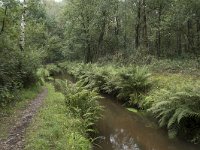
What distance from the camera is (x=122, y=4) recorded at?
4238 centimetres

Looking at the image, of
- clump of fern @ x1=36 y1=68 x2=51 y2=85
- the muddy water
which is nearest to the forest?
the muddy water

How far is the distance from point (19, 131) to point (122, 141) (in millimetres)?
4116

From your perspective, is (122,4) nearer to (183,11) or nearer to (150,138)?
(183,11)

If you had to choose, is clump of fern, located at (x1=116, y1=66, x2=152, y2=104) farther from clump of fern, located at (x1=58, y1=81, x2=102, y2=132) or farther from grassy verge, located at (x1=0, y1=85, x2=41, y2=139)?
grassy verge, located at (x1=0, y1=85, x2=41, y2=139)

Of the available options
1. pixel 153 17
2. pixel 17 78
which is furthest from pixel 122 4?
pixel 17 78

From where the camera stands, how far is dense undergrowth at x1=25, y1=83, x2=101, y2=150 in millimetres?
8148

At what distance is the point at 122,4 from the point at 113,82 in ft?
81.6

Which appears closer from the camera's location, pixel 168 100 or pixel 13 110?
pixel 168 100

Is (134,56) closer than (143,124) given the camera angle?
No

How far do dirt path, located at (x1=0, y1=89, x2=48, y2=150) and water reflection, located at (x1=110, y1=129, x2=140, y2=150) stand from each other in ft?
11.1

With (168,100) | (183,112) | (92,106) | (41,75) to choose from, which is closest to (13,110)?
(92,106)

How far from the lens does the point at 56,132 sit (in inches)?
353

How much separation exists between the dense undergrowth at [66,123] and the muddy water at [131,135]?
0.83 meters

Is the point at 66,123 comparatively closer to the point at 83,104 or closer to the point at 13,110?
the point at 83,104
